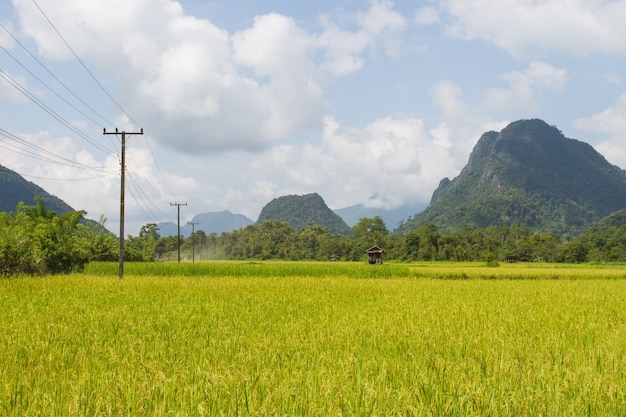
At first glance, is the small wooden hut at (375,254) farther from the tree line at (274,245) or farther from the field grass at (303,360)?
the field grass at (303,360)

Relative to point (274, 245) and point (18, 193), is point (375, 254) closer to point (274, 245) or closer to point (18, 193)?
point (274, 245)

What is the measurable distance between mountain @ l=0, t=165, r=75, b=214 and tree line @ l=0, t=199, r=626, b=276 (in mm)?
32610

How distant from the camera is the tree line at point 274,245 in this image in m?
27.0

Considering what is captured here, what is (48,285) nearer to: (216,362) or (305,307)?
(305,307)

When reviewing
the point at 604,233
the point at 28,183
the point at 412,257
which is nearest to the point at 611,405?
the point at 412,257

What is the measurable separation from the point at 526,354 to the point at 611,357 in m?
0.99

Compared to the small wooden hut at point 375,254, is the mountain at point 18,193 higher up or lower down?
higher up

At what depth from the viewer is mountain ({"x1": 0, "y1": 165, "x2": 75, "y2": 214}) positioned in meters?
120

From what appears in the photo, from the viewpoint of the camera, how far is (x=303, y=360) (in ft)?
16.4

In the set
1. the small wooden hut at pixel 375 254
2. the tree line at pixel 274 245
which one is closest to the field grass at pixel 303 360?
the tree line at pixel 274 245

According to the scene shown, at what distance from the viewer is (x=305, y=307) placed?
11.4 m

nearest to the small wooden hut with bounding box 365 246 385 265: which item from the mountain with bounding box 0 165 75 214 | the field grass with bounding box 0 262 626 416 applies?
the field grass with bounding box 0 262 626 416

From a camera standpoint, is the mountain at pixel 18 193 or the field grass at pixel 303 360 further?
the mountain at pixel 18 193

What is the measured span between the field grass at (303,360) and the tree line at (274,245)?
54.9ft
